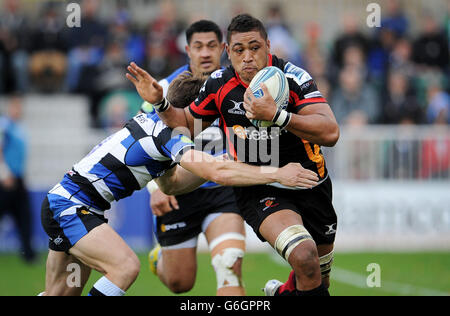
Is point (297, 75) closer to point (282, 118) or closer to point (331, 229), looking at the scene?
point (282, 118)

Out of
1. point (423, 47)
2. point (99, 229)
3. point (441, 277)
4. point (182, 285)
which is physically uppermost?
point (423, 47)

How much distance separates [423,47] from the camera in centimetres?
1673

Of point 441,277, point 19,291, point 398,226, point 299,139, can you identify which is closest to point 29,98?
point 19,291

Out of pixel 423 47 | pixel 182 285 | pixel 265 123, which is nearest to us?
pixel 265 123

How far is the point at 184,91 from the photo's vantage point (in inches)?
287

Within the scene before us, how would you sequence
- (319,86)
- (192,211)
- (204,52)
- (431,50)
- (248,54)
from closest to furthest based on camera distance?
(248,54), (192,211), (204,52), (319,86), (431,50)

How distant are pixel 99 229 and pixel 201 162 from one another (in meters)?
1.09

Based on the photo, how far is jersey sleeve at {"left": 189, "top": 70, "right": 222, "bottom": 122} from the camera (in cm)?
677

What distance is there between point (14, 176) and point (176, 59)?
15.1ft

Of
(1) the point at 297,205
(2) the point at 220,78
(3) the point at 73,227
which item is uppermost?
(2) the point at 220,78

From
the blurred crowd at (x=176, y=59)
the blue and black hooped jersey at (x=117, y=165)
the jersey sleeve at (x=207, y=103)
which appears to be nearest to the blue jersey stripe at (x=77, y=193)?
the blue and black hooped jersey at (x=117, y=165)

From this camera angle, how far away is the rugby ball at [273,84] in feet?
20.2

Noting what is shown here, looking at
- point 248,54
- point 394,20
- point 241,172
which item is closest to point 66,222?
point 241,172
